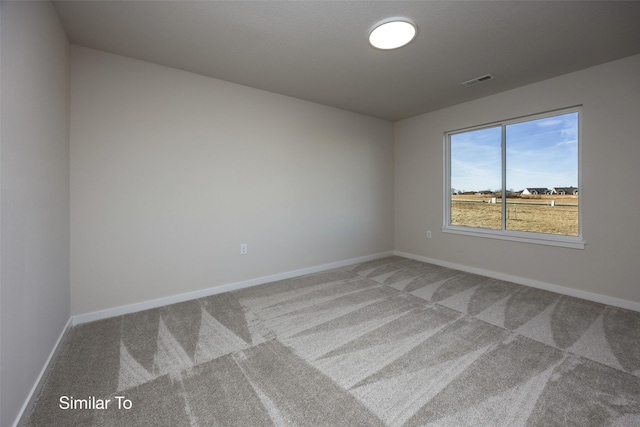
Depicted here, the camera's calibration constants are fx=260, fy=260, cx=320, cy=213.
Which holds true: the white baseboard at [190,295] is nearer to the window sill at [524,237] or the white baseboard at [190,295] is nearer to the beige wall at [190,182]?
the beige wall at [190,182]

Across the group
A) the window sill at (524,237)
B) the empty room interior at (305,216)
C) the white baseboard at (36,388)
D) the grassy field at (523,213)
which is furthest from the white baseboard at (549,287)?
the white baseboard at (36,388)

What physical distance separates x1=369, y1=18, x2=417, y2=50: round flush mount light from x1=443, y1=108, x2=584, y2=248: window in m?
2.19

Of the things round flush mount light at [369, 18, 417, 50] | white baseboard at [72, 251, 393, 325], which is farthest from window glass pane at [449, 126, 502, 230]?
round flush mount light at [369, 18, 417, 50]

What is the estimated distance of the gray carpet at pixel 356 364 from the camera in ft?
4.44

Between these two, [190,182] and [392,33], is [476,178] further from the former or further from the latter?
[190,182]

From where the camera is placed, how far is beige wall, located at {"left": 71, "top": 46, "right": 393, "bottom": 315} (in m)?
2.35

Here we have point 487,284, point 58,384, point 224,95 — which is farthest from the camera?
point 487,284

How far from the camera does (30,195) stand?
1.49 m

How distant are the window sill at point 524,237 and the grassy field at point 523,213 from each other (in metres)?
0.08

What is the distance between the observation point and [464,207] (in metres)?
4.02

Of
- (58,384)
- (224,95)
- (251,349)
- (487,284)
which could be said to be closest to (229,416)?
(251,349)

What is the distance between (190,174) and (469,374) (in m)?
3.00

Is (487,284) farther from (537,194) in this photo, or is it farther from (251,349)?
(251,349)

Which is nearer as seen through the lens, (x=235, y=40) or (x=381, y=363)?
(x=381, y=363)
